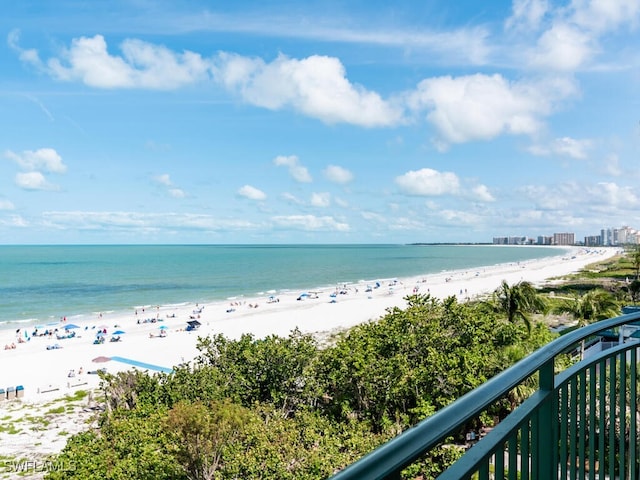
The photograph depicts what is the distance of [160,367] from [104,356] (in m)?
6.42

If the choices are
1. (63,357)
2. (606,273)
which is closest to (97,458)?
(63,357)

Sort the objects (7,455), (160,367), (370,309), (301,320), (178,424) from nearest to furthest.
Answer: (178,424)
(7,455)
(160,367)
(301,320)
(370,309)

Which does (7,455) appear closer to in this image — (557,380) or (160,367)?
(160,367)

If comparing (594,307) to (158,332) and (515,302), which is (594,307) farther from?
(158,332)

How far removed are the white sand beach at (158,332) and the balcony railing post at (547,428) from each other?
20.6 m

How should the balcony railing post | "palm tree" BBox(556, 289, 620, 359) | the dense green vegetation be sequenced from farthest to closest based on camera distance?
"palm tree" BBox(556, 289, 620, 359), the dense green vegetation, the balcony railing post

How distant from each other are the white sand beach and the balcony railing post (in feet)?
67.5

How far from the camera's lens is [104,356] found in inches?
1292

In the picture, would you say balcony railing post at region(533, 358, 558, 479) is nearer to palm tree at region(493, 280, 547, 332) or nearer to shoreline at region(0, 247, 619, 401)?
palm tree at region(493, 280, 547, 332)

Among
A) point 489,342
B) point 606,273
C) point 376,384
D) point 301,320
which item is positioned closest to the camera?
point 376,384

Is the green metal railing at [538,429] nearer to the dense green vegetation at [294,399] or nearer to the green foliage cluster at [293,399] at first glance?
the dense green vegetation at [294,399]

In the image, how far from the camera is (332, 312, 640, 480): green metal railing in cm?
103

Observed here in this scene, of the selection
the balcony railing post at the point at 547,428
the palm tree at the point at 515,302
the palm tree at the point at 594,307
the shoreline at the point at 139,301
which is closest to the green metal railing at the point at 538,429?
the balcony railing post at the point at 547,428

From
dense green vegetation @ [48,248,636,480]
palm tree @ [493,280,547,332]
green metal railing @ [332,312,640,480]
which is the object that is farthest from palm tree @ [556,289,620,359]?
green metal railing @ [332,312,640,480]
